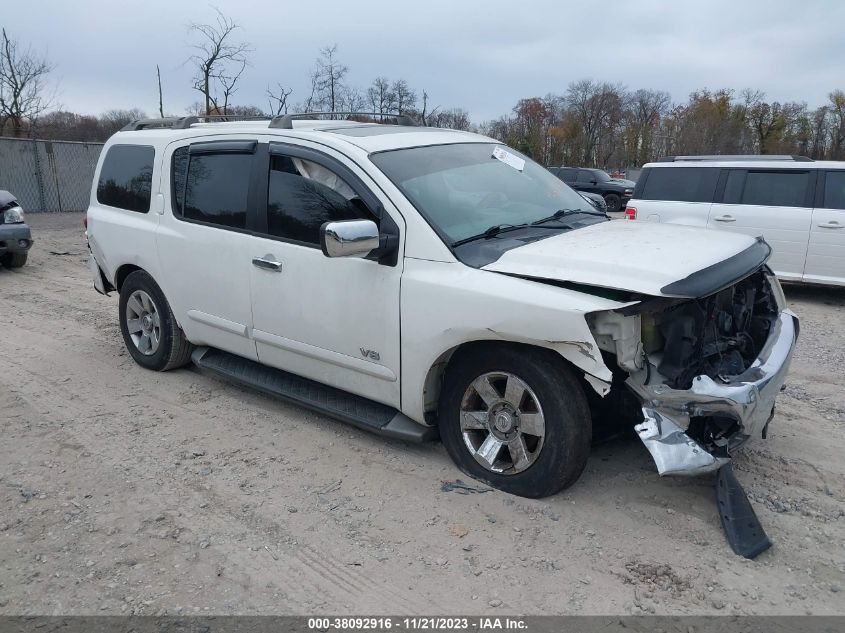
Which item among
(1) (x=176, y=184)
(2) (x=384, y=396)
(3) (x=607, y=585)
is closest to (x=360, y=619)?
(3) (x=607, y=585)

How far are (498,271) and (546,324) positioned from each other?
41cm

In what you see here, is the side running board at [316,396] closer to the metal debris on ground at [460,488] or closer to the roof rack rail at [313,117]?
the metal debris on ground at [460,488]

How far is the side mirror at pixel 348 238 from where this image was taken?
3521 mm

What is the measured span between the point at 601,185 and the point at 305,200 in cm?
2322

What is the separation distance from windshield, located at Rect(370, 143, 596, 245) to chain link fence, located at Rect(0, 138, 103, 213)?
57.2ft

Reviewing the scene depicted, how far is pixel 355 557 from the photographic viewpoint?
3156mm

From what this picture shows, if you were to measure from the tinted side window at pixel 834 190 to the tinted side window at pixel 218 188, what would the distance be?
756 centimetres

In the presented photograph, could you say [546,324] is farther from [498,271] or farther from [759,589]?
[759,589]

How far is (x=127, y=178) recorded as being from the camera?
5.58 m

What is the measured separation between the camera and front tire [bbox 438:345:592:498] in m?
3.34

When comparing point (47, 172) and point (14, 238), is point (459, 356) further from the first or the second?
point (47, 172)

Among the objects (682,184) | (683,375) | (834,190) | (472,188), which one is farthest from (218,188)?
(834,190)

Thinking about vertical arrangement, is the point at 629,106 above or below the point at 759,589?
above

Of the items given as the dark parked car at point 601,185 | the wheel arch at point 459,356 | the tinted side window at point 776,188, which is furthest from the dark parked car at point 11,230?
the dark parked car at point 601,185
